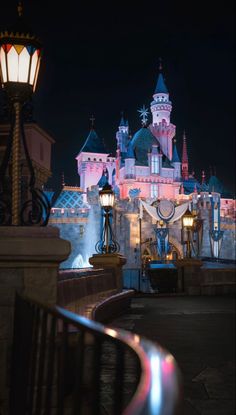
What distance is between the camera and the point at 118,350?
1680 millimetres

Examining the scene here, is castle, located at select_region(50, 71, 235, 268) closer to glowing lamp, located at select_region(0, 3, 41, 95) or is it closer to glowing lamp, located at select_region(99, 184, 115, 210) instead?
glowing lamp, located at select_region(99, 184, 115, 210)

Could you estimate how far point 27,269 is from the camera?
4809 mm

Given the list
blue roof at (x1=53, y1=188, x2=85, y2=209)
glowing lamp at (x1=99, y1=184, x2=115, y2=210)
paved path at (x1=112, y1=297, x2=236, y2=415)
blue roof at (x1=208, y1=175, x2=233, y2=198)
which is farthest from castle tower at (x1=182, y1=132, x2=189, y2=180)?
paved path at (x1=112, y1=297, x2=236, y2=415)

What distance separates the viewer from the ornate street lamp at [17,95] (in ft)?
17.6

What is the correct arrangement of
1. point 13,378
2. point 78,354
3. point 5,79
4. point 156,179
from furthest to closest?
point 156,179, point 5,79, point 13,378, point 78,354

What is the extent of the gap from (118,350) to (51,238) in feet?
10.6

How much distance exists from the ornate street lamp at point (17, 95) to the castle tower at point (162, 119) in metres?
62.3

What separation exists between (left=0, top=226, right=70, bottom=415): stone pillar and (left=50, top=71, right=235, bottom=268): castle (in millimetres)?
45795

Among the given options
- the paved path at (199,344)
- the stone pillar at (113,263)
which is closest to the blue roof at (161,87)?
the stone pillar at (113,263)

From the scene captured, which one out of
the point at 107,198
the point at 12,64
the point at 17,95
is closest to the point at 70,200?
the point at 107,198

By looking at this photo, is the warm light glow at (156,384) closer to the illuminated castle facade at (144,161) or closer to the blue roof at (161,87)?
the illuminated castle facade at (144,161)

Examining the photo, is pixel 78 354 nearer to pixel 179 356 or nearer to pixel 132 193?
pixel 179 356

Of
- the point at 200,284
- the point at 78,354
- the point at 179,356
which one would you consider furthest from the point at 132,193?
the point at 78,354

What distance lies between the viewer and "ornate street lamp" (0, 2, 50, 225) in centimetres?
537
